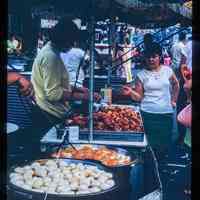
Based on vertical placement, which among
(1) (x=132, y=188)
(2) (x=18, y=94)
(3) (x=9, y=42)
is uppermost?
(3) (x=9, y=42)

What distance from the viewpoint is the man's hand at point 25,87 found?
4250 mm

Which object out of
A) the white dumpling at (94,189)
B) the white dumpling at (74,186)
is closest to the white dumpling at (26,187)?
the white dumpling at (74,186)

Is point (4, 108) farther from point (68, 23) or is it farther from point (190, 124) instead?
point (190, 124)

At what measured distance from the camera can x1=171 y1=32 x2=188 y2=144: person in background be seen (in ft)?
13.6

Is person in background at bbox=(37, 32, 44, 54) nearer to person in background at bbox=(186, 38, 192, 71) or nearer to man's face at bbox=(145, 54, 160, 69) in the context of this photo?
man's face at bbox=(145, 54, 160, 69)

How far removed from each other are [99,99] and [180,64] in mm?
531

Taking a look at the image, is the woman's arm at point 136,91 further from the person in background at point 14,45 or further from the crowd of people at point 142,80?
the person in background at point 14,45

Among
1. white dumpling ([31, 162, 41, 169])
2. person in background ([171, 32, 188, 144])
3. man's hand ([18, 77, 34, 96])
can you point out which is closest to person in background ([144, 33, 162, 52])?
person in background ([171, 32, 188, 144])

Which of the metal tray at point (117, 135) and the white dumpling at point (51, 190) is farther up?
the metal tray at point (117, 135)

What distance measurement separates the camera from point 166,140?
13.9ft

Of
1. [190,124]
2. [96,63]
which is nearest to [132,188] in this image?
[190,124]

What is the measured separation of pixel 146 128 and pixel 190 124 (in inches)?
10.5

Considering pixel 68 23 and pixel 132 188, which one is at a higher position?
pixel 68 23

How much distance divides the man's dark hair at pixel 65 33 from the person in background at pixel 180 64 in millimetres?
594
